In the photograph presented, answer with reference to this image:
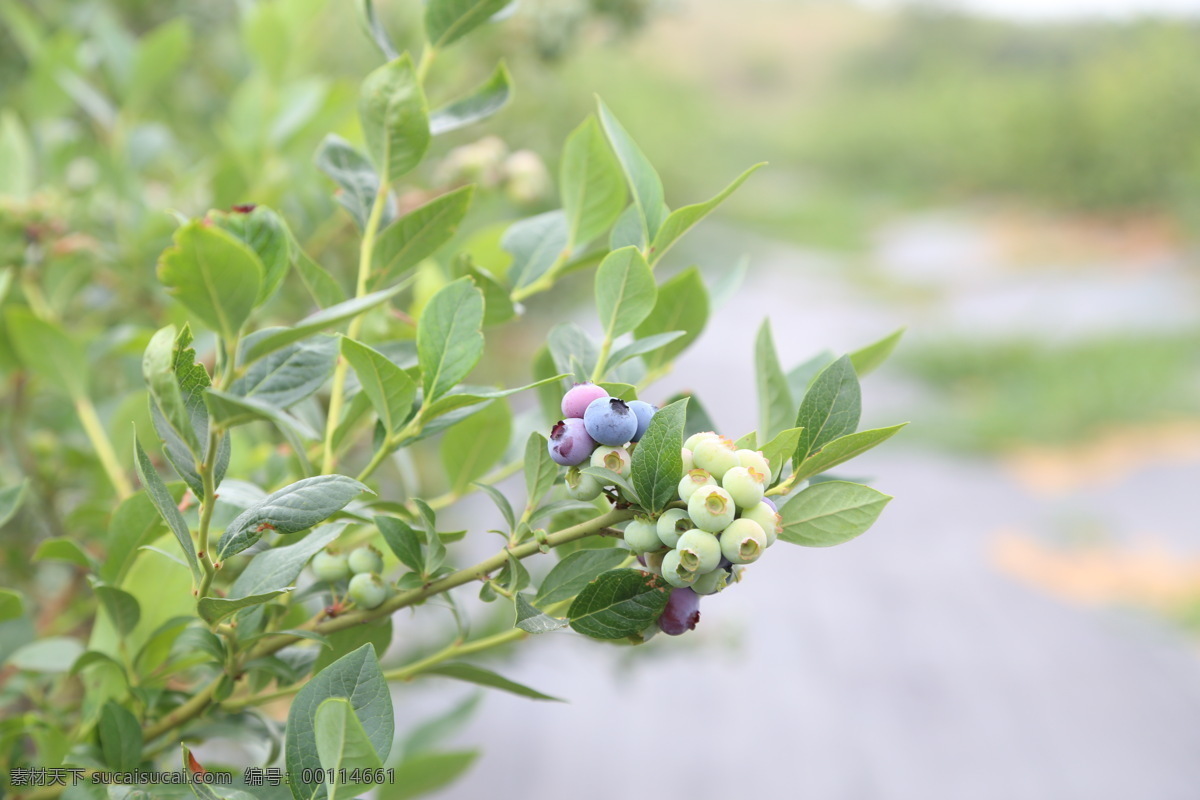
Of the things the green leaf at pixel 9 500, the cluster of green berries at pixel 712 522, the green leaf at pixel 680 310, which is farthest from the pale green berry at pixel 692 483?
the green leaf at pixel 9 500

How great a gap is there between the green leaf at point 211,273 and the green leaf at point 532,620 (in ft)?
0.32

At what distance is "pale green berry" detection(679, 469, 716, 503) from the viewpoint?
0.21 m

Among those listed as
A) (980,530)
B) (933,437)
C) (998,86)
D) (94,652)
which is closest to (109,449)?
(94,652)

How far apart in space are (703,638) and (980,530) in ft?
8.32

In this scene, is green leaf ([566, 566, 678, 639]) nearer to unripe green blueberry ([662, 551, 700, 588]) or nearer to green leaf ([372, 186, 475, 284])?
unripe green blueberry ([662, 551, 700, 588])

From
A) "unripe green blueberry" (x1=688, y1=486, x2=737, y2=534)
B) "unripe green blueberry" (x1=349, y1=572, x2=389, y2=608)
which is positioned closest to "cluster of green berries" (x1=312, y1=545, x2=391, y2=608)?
"unripe green blueberry" (x1=349, y1=572, x2=389, y2=608)

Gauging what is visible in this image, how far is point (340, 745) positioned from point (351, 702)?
0.08 feet

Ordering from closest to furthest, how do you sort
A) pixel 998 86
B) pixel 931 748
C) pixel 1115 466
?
pixel 931 748
pixel 1115 466
pixel 998 86

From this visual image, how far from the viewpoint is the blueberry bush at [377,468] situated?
0.22 metres

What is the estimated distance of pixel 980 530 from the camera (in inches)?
127

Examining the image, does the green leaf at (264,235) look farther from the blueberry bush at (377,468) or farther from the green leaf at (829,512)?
the green leaf at (829,512)

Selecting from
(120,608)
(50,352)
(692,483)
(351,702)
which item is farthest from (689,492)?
(50,352)

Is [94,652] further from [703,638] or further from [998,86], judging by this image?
[998,86]

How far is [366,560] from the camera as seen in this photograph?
267 millimetres
